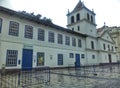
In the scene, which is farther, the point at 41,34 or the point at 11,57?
the point at 41,34

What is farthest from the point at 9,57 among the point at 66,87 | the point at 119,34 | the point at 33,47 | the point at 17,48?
the point at 119,34

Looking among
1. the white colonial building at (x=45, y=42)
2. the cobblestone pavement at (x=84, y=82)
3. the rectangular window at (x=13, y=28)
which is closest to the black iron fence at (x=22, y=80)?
the cobblestone pavement at (x=84, y=82)

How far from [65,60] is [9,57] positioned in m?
9.23

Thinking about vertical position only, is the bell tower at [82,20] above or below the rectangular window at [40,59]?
above

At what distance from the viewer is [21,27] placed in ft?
47.5

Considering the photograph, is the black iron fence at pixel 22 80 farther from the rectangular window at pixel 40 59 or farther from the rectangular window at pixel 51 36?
the rectangular window at pixel 51 36

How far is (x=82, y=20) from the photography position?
86.8 feet

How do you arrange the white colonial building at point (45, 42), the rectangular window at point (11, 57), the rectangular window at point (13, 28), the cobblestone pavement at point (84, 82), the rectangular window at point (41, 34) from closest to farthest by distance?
1. the cobblestone pavement at point (84, 82)
2. the rectangular window at point (11, 57)
3. the white colonial building at point (45, 42)
4. the rectangular window at point (13, 28)
5. the rectangular window at point (41, 34)

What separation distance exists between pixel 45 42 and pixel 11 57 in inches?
207

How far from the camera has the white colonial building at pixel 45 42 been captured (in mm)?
13094

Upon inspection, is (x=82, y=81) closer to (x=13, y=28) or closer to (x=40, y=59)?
(x=40, y=59)

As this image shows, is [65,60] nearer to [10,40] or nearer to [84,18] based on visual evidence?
[10,40]

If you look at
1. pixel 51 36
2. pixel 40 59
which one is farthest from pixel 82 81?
pixel 51 36

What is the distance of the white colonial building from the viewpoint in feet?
43.0
